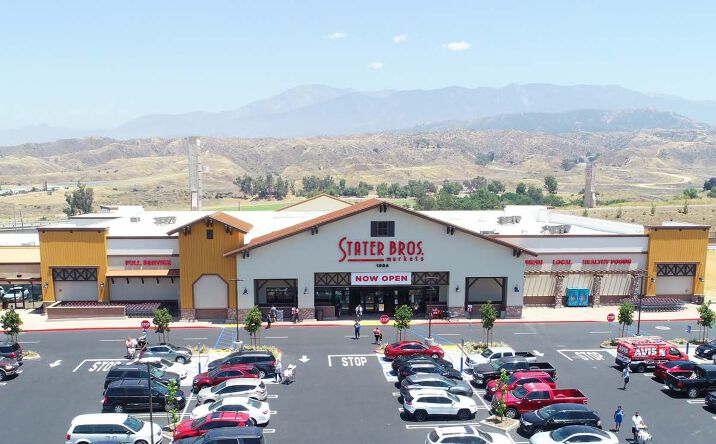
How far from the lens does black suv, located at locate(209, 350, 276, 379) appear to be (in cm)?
3594

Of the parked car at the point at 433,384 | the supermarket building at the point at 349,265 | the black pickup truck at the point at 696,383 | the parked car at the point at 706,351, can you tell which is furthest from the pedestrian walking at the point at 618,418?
the supermarket building at the point at 349,265

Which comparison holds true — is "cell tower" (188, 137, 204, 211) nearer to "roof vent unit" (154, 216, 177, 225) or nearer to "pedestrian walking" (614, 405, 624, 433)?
"roof vent unit" (154, 216, 177, 225)

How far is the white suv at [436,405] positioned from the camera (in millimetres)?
30297

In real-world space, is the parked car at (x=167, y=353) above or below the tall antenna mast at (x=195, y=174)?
below

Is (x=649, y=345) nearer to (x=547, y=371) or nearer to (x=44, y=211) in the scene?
(x=547, y=371)

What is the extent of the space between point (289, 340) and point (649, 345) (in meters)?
24.7

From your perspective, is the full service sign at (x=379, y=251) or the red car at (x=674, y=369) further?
the full service sign at (x=379, y=251)

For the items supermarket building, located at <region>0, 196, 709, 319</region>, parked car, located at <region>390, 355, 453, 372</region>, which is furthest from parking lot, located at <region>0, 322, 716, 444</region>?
supermarket building, located at <region>0, 196, 709, 319</region>

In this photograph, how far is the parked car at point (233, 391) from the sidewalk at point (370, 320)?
52.4 feet

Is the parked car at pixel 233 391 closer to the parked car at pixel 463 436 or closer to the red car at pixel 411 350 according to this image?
the parked car at pixel 463 436

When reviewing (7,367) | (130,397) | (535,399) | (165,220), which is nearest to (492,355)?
(535,399)

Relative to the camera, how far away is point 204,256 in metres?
49.0

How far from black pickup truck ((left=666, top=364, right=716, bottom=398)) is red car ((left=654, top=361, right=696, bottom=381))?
1.71ft

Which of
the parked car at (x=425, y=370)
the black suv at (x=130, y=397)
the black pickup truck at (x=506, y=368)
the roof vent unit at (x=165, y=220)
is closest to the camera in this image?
the black suv at (x=130, y=397)
